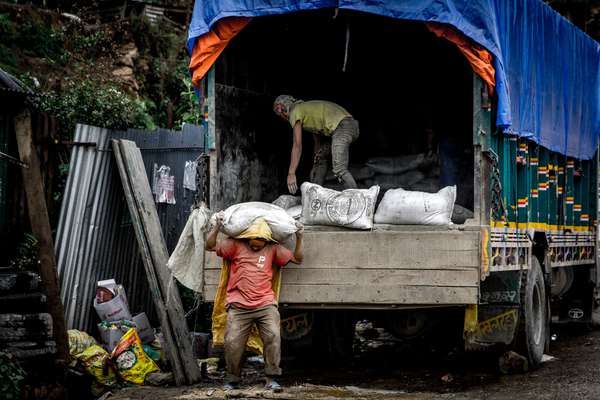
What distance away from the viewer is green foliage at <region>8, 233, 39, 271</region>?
877cm

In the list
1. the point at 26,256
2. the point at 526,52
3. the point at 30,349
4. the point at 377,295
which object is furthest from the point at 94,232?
the point at 526,52

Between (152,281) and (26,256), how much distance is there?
4.26ft

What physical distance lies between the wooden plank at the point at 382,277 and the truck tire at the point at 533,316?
57.1 inches

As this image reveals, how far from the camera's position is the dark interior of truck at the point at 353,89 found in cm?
885

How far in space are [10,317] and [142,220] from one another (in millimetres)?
1500

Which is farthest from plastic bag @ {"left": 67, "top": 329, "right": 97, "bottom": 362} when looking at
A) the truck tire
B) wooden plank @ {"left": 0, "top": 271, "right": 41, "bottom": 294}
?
the truck tire

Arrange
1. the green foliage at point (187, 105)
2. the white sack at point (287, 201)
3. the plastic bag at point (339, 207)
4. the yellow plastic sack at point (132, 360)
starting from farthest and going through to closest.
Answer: the green foliage at point (187, 105) → the white sack at point (287, 201) → the yellow plastic sack at point (132, 360) → the plastic bag at point (339, 207)

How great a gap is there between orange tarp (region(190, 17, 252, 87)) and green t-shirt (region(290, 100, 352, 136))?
1.11 metres

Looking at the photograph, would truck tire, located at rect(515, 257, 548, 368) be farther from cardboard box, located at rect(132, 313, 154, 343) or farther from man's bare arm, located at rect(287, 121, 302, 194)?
cardboard box, located at rect(132, 313, 154, 343)

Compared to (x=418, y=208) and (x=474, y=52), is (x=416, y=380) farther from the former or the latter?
(x=474, y=52)

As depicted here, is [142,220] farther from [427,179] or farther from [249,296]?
[427,179]

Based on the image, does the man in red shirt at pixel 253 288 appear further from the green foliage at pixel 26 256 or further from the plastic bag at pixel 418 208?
the green foliage at pixel 26 256

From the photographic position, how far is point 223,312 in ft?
24.6

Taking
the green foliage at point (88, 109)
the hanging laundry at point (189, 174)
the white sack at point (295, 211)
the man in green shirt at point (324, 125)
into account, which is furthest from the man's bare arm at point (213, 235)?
the green foliage at point (88, 109)
